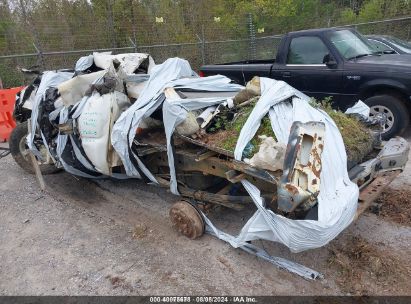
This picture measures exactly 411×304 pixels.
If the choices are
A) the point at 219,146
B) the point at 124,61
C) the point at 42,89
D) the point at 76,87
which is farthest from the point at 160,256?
the point at 42,89

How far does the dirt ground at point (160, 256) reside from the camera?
302 cm

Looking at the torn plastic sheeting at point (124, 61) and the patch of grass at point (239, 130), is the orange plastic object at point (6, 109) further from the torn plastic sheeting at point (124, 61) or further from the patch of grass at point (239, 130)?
the patch of grass at point (239, 130)

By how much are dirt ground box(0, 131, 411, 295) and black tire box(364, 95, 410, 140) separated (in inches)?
59.3

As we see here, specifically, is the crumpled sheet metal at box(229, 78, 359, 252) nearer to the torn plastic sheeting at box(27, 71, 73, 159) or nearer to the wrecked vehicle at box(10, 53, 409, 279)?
the wrecked vehicle at box(10, 53, 409, 279)

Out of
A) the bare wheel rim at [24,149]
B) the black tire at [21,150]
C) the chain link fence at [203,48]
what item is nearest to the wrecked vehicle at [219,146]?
the black tire at [21,150]

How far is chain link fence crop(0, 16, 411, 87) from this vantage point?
10.2m

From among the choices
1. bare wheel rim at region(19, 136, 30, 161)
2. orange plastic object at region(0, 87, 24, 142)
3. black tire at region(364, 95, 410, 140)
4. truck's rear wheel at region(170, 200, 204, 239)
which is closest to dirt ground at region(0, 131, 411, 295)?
truck's rear wheel at region(170, 200, 204, 239)

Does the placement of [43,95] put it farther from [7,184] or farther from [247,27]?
[247,27]

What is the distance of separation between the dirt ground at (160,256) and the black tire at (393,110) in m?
1.51

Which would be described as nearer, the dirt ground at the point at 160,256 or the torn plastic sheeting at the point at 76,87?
the dirt ground at the point at 160,256

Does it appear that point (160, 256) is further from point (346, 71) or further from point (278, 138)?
point (346, 71)

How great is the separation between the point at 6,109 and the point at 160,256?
5353 mm

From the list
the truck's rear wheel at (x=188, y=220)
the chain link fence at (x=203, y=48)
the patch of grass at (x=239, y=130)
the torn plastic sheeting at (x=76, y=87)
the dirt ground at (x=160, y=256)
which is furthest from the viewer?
the chain link fence at (x=203, y=48)

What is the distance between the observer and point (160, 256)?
347 cm
